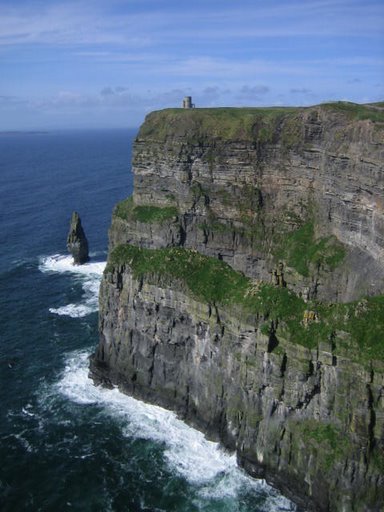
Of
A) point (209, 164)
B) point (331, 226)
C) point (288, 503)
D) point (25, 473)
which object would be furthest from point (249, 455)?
point (209, 164)

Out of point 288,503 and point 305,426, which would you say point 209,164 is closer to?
point 305,426

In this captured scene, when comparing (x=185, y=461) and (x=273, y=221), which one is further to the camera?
(x=273, y=221)

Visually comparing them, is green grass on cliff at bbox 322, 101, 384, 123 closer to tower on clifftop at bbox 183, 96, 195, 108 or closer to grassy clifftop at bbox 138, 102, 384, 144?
grassy clifftop at bbox 138, 102, 384, 144

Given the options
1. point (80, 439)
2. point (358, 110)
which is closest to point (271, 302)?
point (80, 439)

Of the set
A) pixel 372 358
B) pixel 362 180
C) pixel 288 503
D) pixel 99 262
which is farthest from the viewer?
pixel 99 262

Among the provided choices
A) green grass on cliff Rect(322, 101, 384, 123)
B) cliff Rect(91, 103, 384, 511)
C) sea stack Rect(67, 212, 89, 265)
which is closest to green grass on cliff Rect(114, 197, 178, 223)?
cliff Rect(91, 103, 384, 511)
